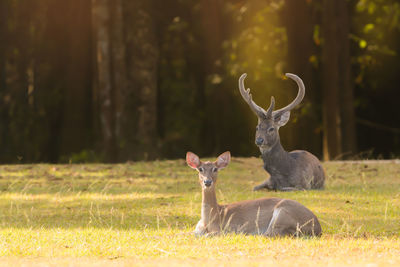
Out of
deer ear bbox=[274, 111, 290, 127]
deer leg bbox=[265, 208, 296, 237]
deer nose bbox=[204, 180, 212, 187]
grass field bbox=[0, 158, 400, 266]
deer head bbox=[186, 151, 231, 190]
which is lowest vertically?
grass field bbox=[0, 158, 400, 266]

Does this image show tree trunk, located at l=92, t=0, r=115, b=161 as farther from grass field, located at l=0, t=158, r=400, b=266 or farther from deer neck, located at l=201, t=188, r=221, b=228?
deer neck, located at l=201, t=188, r=221, b=228

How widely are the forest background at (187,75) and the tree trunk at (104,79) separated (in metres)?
0.03

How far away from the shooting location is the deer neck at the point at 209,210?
9391 mm

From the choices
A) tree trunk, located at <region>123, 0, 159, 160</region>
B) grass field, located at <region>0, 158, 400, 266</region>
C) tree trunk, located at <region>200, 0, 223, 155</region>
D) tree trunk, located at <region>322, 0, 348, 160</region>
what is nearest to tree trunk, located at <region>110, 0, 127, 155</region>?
tree trunk, located at <region>123, 0, 159, 160</region>

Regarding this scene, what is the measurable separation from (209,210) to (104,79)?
1366 centimetres

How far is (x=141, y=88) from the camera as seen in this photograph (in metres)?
23.3

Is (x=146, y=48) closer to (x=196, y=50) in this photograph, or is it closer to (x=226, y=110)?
(x=226, y=110)

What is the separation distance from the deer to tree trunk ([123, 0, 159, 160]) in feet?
42.3

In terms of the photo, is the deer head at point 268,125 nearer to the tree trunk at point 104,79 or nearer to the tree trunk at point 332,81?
the tree trunk at point 332,81

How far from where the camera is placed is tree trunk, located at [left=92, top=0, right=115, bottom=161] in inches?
884

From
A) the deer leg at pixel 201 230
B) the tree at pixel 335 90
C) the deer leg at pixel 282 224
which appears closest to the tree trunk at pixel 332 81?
the tree at pixel 335 90

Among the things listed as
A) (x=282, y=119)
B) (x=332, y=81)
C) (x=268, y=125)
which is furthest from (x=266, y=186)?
(x=332, y=81)

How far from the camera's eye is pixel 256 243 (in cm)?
862

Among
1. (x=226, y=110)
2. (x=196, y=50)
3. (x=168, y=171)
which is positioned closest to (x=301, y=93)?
(x=168, y=171)
